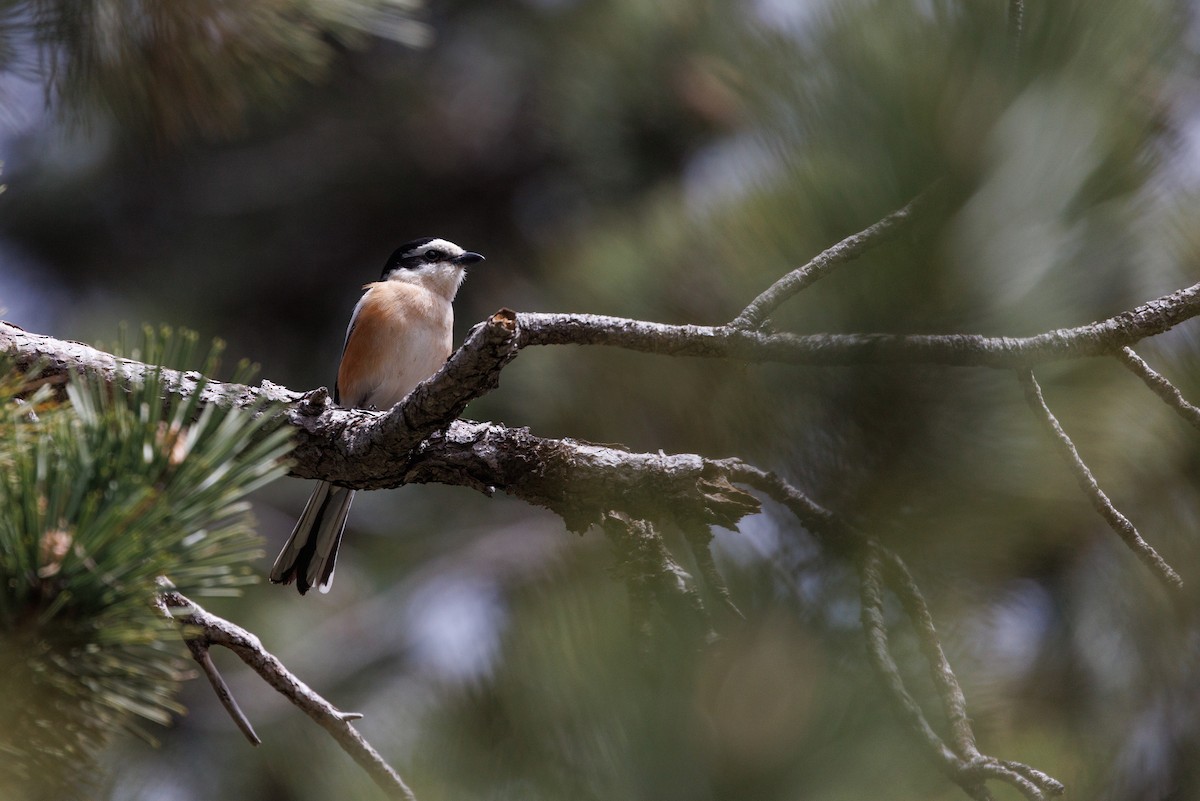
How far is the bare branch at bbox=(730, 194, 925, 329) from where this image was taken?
5.56 ft

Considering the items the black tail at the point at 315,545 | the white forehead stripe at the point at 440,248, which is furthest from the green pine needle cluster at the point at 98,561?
the white forehead stripe at the point at 440,248

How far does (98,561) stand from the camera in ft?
4.33

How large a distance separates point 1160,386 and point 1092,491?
0.26m

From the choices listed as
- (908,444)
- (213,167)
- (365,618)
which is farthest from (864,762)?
(213,167)

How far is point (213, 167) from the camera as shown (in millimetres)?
9117

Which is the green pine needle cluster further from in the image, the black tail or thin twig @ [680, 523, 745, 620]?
the black tail

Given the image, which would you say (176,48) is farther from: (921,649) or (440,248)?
(921,649)

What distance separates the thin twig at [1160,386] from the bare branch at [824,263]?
55 centimetres

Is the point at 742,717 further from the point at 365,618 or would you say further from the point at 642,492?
the point at 365,618

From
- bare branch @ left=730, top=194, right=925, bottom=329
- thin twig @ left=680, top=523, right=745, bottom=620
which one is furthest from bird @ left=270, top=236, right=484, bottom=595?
bare branch @ left=730, top=194, right=925, bottom=329

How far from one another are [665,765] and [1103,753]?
3.35 ft

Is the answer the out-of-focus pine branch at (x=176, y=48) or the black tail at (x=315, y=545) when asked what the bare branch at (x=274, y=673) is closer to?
the black tail at (x=315, y=545)

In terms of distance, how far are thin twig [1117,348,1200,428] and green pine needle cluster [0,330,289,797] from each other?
1524 millimetres

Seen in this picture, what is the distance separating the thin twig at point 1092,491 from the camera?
5.68 ft
